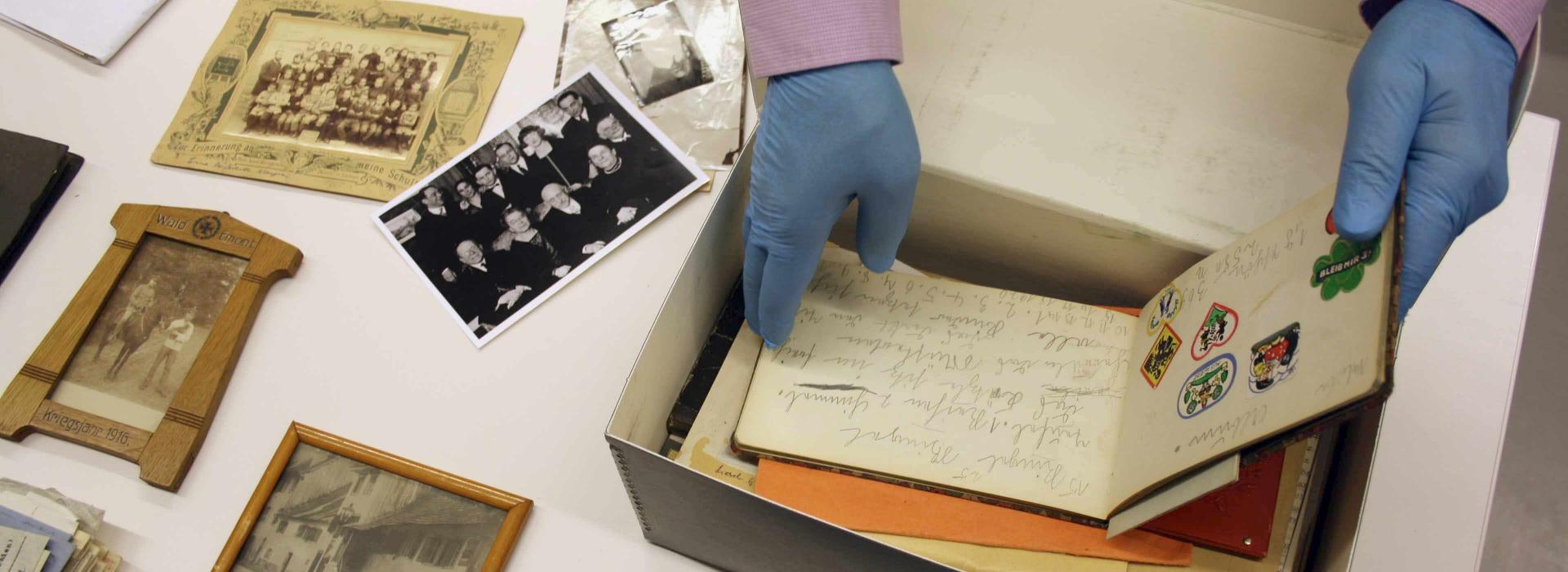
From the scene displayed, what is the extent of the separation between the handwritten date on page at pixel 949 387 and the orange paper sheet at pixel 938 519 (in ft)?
0.05

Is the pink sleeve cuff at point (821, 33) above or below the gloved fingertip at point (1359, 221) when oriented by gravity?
above

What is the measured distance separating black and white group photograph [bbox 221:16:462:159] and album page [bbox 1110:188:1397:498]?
792 millimetres

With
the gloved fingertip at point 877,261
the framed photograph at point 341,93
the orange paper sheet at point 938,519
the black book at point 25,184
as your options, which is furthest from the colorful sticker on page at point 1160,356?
the black book at point 25,184

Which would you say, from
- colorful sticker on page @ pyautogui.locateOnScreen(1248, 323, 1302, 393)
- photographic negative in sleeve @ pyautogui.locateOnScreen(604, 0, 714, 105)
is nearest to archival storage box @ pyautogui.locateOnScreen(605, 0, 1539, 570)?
colorful sticker on page @ pyautogui.locateOnScreen(1248, 323, 1302, 393)

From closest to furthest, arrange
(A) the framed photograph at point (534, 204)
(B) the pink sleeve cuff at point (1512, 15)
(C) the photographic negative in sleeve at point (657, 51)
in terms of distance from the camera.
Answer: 1. (B) the pink sleeve cuff at point (1512, 15)
2. (A) the framed photograph at point (534, 204)
3. (C) the photographic negative in sleeve at point (657, 51)

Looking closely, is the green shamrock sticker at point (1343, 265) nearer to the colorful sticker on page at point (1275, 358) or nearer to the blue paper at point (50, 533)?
the colorful sticker on page at point (1275, 358)

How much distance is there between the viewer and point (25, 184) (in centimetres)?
89

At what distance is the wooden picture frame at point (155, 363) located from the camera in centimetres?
76

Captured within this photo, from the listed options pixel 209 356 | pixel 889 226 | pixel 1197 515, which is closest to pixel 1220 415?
pixel 1197 515

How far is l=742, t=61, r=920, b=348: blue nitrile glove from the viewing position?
1.95ft

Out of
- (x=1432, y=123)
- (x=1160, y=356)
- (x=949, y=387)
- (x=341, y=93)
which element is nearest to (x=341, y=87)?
(x=341, y=93)

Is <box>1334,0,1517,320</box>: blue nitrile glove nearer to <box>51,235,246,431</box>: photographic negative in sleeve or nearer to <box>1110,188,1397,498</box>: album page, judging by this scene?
<box>1110,188,1397,498</box>: album page

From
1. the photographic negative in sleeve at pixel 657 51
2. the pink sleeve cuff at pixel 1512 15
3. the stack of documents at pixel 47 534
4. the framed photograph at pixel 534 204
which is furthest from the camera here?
the photographic negative in sleeve at pixel 657 51

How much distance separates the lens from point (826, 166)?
61cm
